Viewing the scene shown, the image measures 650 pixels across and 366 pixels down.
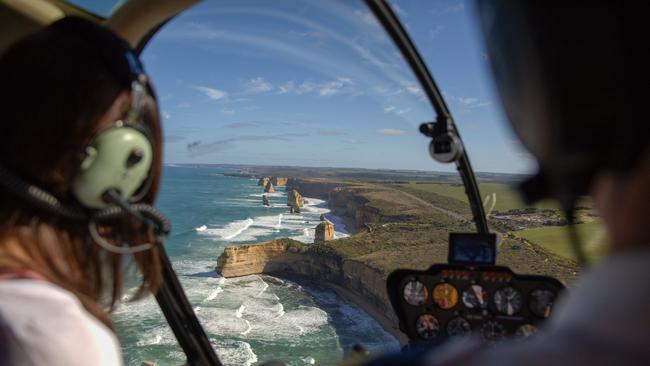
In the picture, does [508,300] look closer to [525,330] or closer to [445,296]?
[525,330]

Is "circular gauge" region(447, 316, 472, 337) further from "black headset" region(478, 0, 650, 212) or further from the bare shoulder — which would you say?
"black headset" region(478, 0, 650, 212)

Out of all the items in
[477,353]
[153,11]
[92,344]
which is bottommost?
[92,344]

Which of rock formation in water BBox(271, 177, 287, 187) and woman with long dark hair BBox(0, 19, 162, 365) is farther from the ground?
woman with long dark hair BBox(0, 19, 162, 365)

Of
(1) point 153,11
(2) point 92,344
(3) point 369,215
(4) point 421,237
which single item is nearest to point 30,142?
(2) point 92,344

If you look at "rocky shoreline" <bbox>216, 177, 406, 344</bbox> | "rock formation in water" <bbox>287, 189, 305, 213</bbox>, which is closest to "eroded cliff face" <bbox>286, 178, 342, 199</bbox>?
"rock formation in water" <bbox>287, 189, 305, 213</bbox>

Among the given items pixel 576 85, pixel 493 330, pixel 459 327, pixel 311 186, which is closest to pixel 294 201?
pixel 311 186

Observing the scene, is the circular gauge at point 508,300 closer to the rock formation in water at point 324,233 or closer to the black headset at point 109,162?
the black headset at point 109,162

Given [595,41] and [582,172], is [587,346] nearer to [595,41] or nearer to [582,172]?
[582,172]
